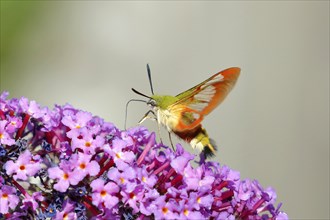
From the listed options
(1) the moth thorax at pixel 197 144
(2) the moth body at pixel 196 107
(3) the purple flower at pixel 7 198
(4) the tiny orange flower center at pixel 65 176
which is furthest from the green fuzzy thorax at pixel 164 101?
(3) the purple flower at pixel 7 198

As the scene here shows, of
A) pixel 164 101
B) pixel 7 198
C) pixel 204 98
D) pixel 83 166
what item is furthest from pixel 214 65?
pixel 7 198

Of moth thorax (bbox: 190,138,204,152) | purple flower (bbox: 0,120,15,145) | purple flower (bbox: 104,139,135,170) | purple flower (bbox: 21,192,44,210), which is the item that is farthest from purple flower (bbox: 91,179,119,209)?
moth thorax (bbox: 190,138,204,152)

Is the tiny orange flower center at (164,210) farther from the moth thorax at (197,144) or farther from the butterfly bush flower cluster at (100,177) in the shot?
the moth thorax at (197,144)

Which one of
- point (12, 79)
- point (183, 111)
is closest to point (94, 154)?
point (183, 111)

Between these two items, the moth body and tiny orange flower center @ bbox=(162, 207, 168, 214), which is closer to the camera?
tiny orange flower center @ bbox=(162, 207, 168, 214)

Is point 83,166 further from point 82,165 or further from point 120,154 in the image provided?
point 120,154

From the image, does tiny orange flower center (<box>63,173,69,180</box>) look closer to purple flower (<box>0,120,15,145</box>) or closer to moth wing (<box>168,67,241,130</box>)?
purple flower (<box>0,120,15,145</box>)

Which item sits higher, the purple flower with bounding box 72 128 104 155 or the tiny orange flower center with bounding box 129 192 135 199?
the purple flower with bounding box 72 128 104 155
